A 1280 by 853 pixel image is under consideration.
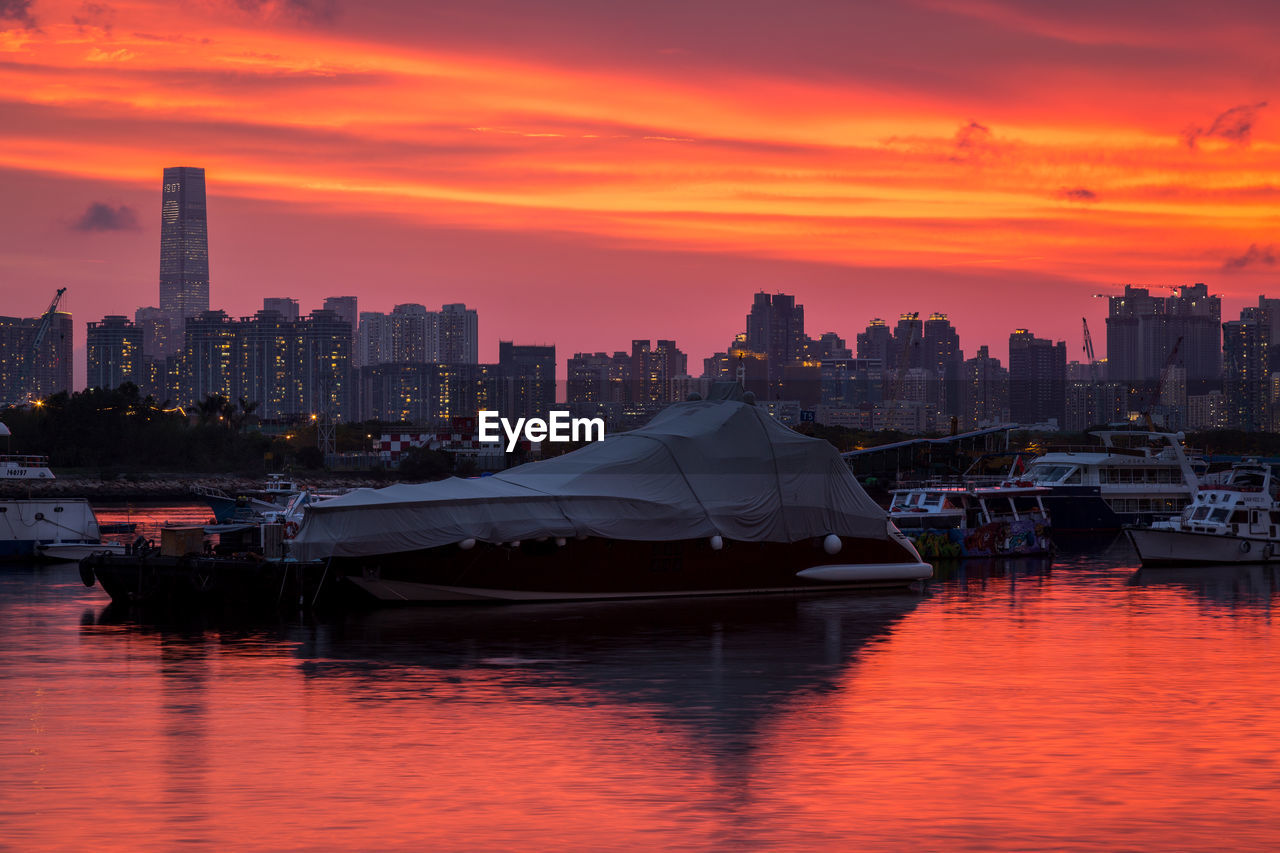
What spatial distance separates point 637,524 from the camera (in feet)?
164

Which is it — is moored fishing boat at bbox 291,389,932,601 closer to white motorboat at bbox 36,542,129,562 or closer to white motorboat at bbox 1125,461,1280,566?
white motorboat at bbox 1125,461,1280,566

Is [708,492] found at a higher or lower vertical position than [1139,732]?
higher

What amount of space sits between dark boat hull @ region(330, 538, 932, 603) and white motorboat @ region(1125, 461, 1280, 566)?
2144 centimetres

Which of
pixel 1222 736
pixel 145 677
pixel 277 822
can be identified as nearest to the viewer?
pixel 277 822

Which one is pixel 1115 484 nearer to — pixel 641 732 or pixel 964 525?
pixel 964 525

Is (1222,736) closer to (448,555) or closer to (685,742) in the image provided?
(685,742)

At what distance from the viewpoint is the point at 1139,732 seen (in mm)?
29609

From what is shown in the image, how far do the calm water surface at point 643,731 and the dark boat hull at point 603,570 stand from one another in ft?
2.92

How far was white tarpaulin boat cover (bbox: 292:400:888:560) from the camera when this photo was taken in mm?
47375

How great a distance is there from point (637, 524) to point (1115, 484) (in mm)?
60584

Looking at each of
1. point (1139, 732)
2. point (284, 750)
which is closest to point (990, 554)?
point (1139, 732)

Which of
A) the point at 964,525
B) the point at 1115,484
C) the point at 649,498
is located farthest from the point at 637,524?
the point at 1115,484


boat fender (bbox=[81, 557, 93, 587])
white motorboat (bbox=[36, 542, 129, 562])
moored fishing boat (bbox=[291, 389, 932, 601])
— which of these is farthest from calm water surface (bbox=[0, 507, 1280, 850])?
white motorboat (bbox=[36, 542, 129, 562])

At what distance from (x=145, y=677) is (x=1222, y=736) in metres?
24.2
